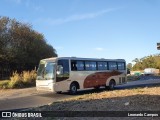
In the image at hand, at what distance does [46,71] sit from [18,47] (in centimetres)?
2811

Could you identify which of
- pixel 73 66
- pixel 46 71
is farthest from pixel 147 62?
pixel 46 71

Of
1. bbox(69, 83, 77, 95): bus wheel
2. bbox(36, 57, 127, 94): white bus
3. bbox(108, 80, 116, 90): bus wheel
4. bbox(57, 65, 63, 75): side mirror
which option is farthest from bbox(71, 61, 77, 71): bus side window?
bbox(108, 80, 116, 90): bus wheel

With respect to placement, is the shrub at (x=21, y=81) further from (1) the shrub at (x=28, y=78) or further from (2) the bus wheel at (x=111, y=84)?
(2) the bus wheel at (x=111, y=84)

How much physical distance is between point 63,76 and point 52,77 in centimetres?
94

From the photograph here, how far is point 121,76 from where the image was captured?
30.2 meters

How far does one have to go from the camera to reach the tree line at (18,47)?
48531 millimetres

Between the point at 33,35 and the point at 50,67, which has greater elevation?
the point at 33,35

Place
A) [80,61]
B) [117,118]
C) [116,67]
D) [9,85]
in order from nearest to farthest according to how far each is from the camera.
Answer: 1. [117,118]
2. [80,61]
3. [116,67]
4. [9,85]

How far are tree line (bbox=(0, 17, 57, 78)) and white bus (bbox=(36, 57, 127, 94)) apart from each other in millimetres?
23021

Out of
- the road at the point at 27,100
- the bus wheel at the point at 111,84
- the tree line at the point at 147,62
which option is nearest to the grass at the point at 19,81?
the road at the point at 27,100

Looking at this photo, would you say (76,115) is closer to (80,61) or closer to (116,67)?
(80,61)

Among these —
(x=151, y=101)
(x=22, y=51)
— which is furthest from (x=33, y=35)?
(x=151, y=101)

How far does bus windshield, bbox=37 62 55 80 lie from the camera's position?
910 inches

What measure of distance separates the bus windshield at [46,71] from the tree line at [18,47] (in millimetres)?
24845
